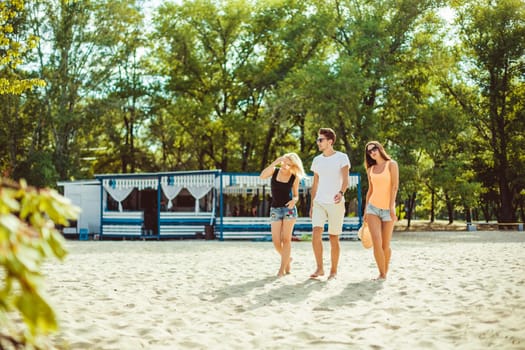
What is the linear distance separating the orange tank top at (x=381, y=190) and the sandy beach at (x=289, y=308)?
100 cm

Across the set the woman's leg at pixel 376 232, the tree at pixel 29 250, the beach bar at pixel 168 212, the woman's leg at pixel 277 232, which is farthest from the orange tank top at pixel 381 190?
the beach bar at pixel 168 212

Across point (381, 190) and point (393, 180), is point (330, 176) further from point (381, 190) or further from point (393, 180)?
point (393, 180)

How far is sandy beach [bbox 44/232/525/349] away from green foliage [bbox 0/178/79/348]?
2246mm

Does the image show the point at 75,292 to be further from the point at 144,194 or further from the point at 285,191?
the point at 144,194

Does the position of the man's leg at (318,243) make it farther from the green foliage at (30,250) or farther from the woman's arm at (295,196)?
the green foliage at (30,250)

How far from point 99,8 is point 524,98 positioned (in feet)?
82.9

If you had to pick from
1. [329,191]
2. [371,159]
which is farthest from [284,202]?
[371,159]

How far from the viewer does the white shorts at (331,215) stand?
6.83m

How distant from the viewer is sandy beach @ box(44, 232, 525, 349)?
3.87 m

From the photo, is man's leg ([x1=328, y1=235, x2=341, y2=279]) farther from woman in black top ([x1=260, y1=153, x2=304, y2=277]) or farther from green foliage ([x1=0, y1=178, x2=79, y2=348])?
green foliage ([x1=0, y1=178, x2=79, y2=348])

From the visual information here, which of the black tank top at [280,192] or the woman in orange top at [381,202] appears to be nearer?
the woman in orange top at [381,202]

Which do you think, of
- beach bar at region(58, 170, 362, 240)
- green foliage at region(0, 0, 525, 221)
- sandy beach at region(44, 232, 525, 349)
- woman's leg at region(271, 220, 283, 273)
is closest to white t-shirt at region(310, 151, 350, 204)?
woman's leg at region(271, 220, 283, 273)

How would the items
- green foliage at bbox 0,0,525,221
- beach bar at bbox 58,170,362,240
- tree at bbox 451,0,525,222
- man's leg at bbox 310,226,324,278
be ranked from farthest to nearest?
tree at bbox 451,0,525,222 → green foliage at bbox 0,0,525,221 → beach bar at bbox 58,170,362,240 → man's leg at bbox 310,226,324,278

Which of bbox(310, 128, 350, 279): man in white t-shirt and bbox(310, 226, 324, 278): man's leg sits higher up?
bbox(310, 128, 350, 279): man in white t-shirt
